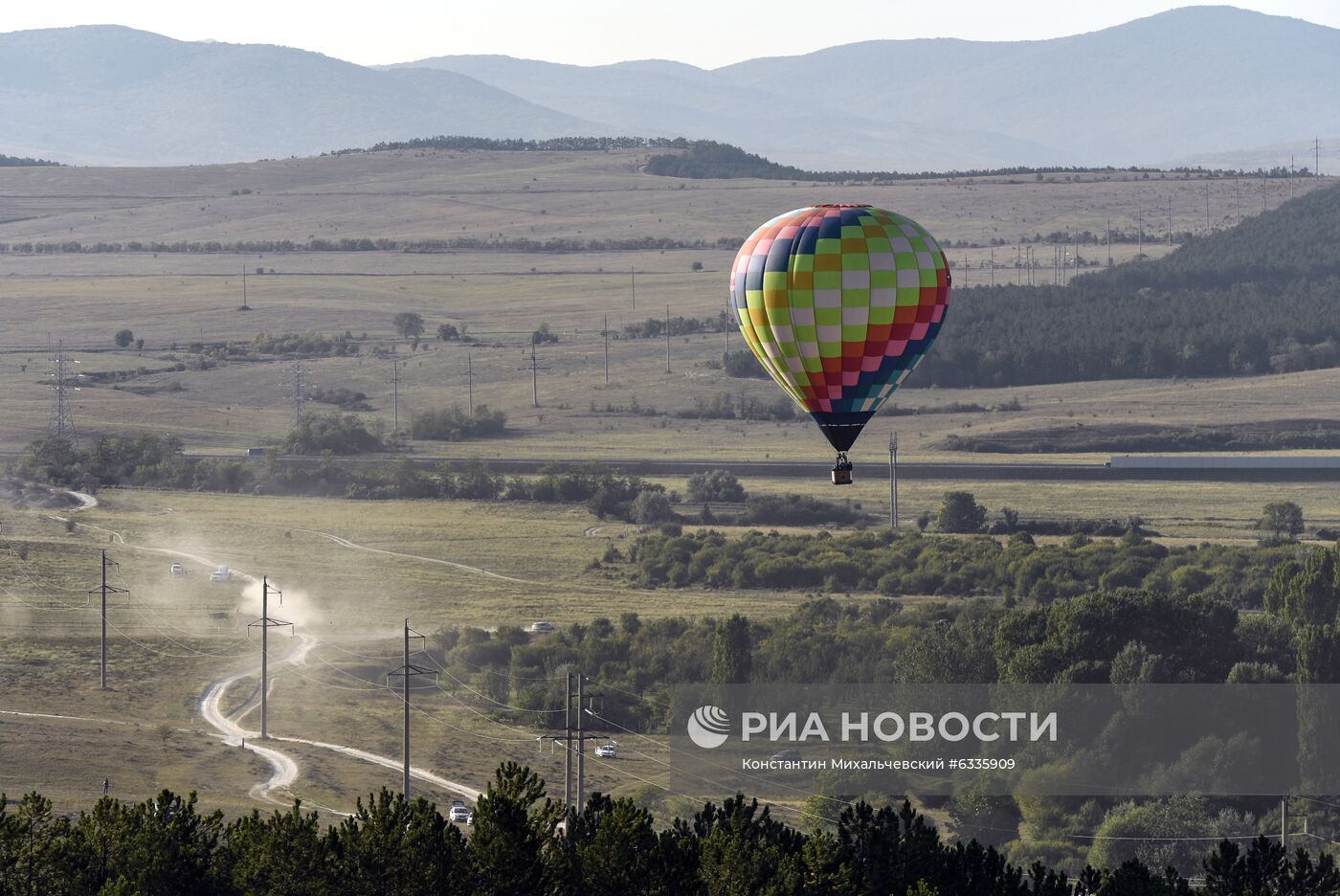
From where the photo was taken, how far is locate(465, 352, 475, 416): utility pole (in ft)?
397

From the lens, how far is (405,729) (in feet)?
144

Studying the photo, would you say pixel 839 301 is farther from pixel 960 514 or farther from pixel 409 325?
pixel 409 325

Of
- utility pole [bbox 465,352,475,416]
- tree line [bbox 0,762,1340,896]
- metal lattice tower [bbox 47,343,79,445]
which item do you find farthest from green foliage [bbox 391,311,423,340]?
tree line [bbox 0,762,1340,896]

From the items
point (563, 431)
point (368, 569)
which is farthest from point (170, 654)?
point (563, 431)

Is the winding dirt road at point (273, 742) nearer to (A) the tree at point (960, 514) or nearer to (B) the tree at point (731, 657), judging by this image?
(B) the tree at point (731, 657)

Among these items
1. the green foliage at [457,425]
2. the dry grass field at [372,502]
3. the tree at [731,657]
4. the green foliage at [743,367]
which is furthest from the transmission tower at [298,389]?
the tree at [731,657]

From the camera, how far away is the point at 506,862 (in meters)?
32.7

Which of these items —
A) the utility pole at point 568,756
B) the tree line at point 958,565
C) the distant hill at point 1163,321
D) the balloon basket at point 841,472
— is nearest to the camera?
the utility pole at point 568,756

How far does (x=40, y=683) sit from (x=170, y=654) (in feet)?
16.0

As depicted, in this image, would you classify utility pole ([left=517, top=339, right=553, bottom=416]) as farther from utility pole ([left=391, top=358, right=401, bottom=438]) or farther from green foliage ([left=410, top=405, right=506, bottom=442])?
utility pole ([left=391, top=358, right=401, bottom=438])

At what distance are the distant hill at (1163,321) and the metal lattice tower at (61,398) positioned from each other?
48593 mm

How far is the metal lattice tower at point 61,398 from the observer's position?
104250 millimetres

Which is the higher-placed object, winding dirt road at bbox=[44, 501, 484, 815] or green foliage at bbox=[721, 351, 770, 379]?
green foliage at bbox=[721, 351, 770, 379]

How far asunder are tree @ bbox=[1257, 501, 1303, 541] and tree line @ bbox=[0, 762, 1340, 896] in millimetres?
46214
